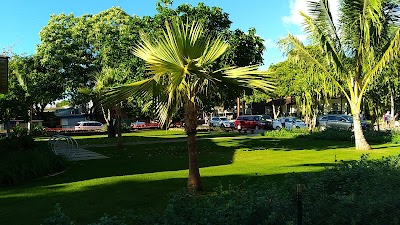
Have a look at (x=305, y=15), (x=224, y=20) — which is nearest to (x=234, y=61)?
(x=224, y=20)

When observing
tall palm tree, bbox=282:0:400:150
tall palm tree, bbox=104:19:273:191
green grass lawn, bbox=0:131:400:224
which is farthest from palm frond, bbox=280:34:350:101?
tall palm tree, bbox=104:19:273:191

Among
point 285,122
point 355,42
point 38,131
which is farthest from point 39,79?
point 355,42

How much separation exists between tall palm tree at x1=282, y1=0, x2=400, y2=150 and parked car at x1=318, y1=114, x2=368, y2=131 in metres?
16.3

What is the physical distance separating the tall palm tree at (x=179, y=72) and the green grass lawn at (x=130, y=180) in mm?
2150

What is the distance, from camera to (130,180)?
11008mm

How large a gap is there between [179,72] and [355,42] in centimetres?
1186

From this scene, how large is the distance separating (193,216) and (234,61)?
46.2 feet

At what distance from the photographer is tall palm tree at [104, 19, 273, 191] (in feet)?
25.5

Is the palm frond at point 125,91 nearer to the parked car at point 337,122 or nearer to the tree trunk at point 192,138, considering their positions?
the tree trunk at point 192,138

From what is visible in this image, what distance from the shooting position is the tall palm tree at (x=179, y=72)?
7766 millimetres

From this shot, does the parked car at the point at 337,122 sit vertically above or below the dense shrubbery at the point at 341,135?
above

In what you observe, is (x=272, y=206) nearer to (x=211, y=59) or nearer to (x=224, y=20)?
(x=211, y=59)

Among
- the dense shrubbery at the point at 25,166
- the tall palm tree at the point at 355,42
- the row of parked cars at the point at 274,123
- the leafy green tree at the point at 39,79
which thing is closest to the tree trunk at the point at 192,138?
the dense shrubbery at the point at 25,166

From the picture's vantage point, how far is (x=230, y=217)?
13.0 ft
